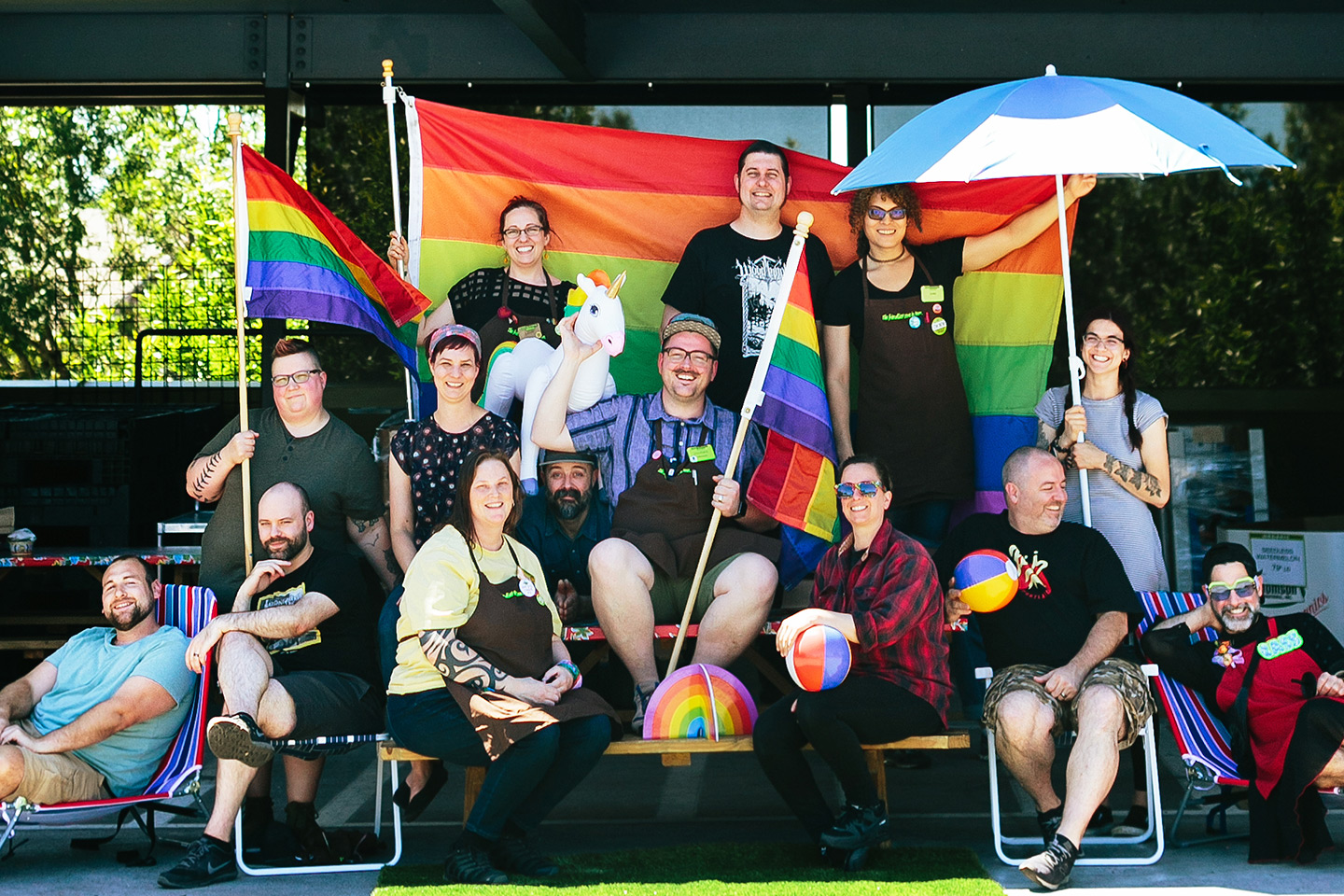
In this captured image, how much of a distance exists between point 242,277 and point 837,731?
271cm

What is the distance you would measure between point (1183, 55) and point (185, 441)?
579 centimetres

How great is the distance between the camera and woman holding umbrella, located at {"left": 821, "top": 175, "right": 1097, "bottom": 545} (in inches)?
212

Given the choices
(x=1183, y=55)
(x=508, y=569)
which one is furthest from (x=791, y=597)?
(x=1183, y=55)

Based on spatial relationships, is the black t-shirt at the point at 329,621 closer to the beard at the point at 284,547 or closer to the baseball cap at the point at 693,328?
the beard at the point at 284,547

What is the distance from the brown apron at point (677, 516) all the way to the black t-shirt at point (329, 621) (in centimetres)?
95

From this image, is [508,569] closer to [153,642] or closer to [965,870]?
[153,642]

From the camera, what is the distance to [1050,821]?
4512mm

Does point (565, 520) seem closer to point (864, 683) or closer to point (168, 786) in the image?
point (864, 683)

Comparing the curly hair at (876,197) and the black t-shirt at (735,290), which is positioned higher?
the curly hair at (876,197)

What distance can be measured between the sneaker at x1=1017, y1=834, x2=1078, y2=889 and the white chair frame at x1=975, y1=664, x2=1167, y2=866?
0.25 m

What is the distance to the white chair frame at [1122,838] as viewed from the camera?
14.7 feet

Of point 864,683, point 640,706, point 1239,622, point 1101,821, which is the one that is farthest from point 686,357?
point 1101,821

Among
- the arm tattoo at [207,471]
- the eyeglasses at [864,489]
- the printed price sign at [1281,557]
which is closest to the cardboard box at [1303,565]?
the printed price sign at [1281,557]

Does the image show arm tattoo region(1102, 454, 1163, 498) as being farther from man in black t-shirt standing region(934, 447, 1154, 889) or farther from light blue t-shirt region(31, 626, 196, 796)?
light blue t-shirt region(31, 626, 196, 796)
